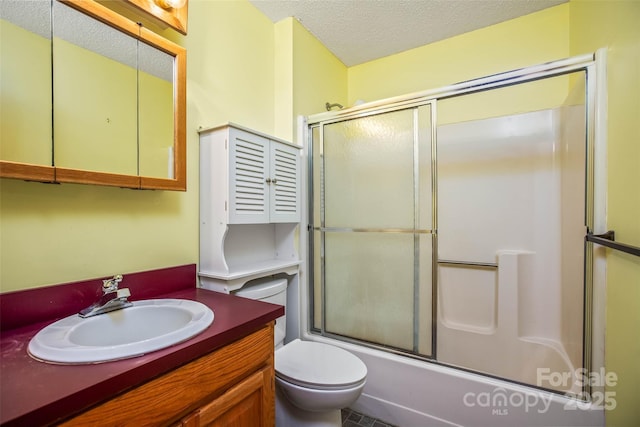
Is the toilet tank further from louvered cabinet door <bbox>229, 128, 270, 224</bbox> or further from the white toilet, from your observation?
louvered cabinet door <bbox>229, 128, 270, 224</bbox>

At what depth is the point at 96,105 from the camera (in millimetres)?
1062

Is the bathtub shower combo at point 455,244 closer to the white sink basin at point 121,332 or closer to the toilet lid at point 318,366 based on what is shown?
the toilet lid at point 318,366

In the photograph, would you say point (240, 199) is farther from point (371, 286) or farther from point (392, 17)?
point (392, 17)

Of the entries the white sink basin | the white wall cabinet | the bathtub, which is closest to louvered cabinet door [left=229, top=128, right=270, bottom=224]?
the white wall cabinet

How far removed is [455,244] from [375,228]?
825mm

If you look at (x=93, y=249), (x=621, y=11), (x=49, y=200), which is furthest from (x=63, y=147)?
(x=621, y=11)

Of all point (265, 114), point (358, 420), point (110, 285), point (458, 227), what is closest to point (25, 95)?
point (110, 285)

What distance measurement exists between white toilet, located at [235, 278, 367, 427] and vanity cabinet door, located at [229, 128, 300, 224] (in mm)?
424

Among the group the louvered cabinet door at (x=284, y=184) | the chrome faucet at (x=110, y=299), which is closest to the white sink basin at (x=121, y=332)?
the chrome faucet at (x=110, y=299)

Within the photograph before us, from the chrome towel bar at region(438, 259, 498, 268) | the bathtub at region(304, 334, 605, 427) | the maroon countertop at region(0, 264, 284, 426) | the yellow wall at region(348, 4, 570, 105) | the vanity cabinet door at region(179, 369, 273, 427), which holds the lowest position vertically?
the bathtub at region(304, 334, 605, 427)

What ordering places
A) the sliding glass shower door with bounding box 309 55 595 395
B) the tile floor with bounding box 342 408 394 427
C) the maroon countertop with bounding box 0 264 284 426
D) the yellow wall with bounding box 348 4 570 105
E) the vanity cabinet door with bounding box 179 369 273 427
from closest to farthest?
the maroon countertop with bounding box 0 264 284 426 → the vanity cabinet door with bounding box 179 369 273 427 → the tile floor with bounding box 342 408 394 427 → the sliding glass shower door with bounding box 309 55 595 395 → the yellow wall with bounding box 348 4 570 105

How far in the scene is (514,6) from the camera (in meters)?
1.85

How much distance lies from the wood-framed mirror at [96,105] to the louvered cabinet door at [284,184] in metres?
0.49

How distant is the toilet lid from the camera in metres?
1.24
